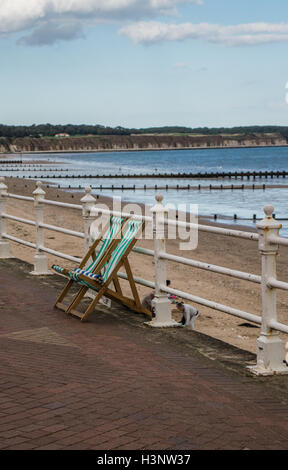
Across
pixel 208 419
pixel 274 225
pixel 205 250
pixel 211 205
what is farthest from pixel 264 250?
pixel 211 205

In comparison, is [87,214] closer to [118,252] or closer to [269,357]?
[118,252]

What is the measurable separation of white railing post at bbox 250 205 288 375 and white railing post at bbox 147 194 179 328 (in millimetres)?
1898

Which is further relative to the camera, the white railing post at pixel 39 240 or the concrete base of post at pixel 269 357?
the white railing post at pixel 39 240

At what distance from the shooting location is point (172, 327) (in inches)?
320

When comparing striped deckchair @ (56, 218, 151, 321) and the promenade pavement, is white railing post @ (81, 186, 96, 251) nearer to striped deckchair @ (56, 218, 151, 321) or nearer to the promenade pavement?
striped deckchair @ (56, 218, 151, 321)

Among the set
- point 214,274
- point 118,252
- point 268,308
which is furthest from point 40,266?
point 214,274

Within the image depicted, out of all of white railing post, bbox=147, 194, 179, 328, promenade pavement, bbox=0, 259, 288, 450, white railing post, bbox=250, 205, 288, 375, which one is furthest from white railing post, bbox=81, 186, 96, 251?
white railing post, bbox=250, 205, 288, 375

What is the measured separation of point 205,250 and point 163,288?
1738 centimetres

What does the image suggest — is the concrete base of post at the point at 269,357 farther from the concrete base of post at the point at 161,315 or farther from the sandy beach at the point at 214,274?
the sandy beach at the point at 214,274

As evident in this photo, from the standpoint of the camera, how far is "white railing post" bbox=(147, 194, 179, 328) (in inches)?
318

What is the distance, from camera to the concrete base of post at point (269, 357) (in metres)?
6.33

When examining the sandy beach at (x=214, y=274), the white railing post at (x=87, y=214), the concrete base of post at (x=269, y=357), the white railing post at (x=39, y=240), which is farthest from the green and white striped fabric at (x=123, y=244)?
the sandy beach at (x=214, y=274)

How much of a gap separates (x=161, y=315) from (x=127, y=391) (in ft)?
8.43

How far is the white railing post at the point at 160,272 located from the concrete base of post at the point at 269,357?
1891mm
